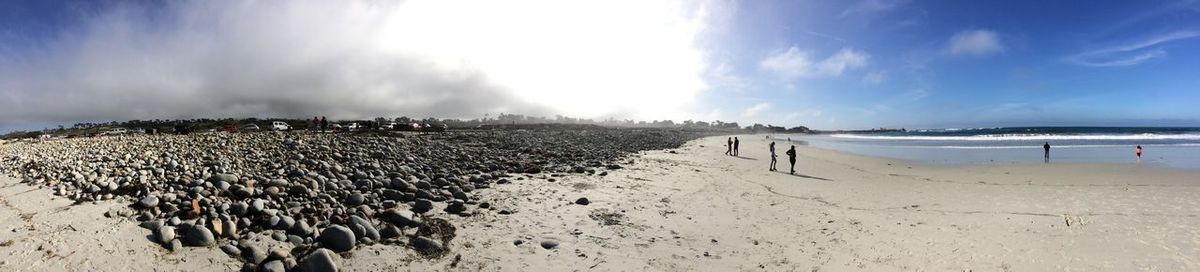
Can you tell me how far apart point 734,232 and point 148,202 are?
10.2m

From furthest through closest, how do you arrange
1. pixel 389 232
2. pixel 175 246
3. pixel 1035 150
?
pixel 1035 150 → pixel 389 232 → pixel 175 246

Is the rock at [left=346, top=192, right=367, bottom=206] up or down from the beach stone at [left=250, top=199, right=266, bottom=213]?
down

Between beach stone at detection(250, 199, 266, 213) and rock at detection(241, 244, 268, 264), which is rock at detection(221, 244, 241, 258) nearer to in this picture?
rock at detection(241, 244, 268, 264)

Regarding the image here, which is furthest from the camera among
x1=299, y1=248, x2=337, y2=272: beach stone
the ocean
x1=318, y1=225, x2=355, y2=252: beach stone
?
the ocean

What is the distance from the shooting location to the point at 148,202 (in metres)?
8.35

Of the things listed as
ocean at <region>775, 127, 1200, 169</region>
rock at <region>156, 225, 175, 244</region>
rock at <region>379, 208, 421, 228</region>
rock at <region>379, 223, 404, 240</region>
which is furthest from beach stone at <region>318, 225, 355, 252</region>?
ocean at <region>775, 127, 1200, 169</region>

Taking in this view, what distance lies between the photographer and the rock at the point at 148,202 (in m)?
8.30

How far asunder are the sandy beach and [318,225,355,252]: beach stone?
154mm

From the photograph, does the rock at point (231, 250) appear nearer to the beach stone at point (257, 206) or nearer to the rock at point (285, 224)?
the rock at point (285, 224)

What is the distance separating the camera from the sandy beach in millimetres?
6977

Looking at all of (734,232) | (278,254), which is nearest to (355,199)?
(278,254)

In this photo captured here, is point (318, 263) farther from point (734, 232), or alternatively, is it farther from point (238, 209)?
point (734, 232)

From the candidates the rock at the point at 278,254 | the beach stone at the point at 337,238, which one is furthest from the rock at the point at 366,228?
the rock at the point at 278,254

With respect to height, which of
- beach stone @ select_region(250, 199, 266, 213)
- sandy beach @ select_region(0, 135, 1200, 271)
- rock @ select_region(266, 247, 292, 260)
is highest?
beach stone @ select_region(250, 199, 266, 213)
